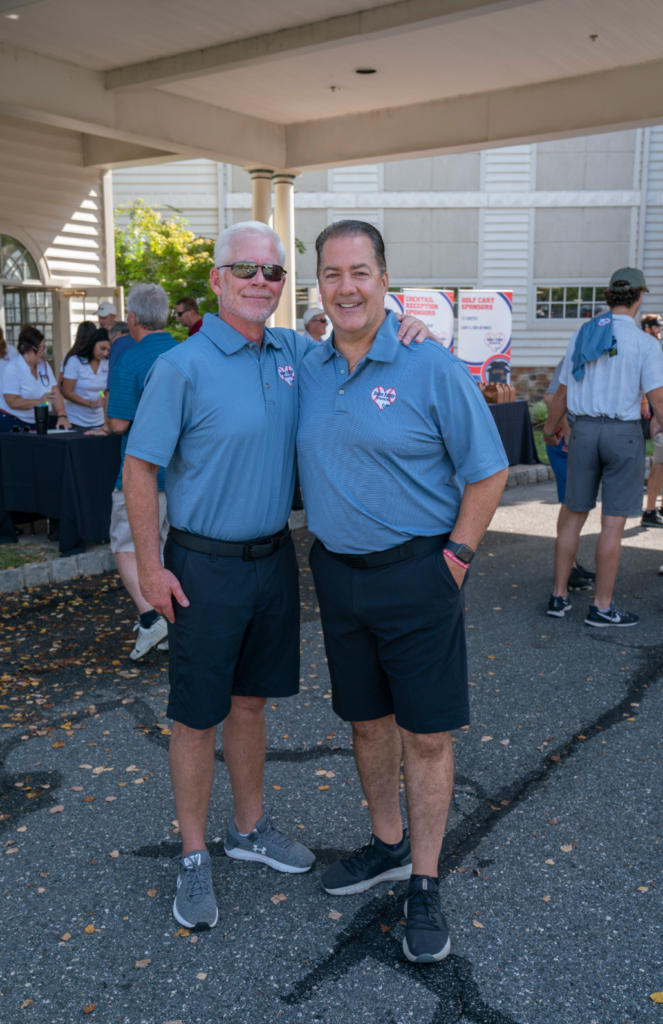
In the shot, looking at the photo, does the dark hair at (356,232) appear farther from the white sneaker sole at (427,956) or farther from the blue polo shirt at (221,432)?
the white sneaker sole at (427,956)

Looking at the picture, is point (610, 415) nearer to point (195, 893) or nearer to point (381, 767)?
point (381, 767)

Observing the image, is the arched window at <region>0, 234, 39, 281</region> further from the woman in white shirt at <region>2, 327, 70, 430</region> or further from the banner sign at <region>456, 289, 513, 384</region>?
the banner sign at <region>456, 289, 513, 384</region>

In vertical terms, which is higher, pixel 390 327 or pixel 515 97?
pixel 515 97

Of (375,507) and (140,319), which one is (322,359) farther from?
(140,319)

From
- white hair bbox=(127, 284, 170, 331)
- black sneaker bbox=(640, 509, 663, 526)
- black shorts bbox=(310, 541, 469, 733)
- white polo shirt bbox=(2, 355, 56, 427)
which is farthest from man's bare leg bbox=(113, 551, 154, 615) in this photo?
black sneaker bbox=(640, 509, 663, 526)

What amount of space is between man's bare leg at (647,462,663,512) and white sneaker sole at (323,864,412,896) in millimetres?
6424

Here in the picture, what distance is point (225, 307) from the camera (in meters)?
2.72

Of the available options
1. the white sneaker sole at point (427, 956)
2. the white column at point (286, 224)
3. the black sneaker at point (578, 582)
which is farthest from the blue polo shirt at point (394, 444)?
the white column at point (286, 224)

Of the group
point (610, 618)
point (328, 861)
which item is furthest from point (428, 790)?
point (610, 618)

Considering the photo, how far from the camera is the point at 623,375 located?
5.25 meters

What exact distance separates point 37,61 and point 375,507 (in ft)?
28.1

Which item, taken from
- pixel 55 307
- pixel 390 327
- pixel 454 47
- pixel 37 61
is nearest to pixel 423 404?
pixel 390 327

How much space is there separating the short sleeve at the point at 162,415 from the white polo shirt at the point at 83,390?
591 centimetres

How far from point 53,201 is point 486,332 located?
7.53m
